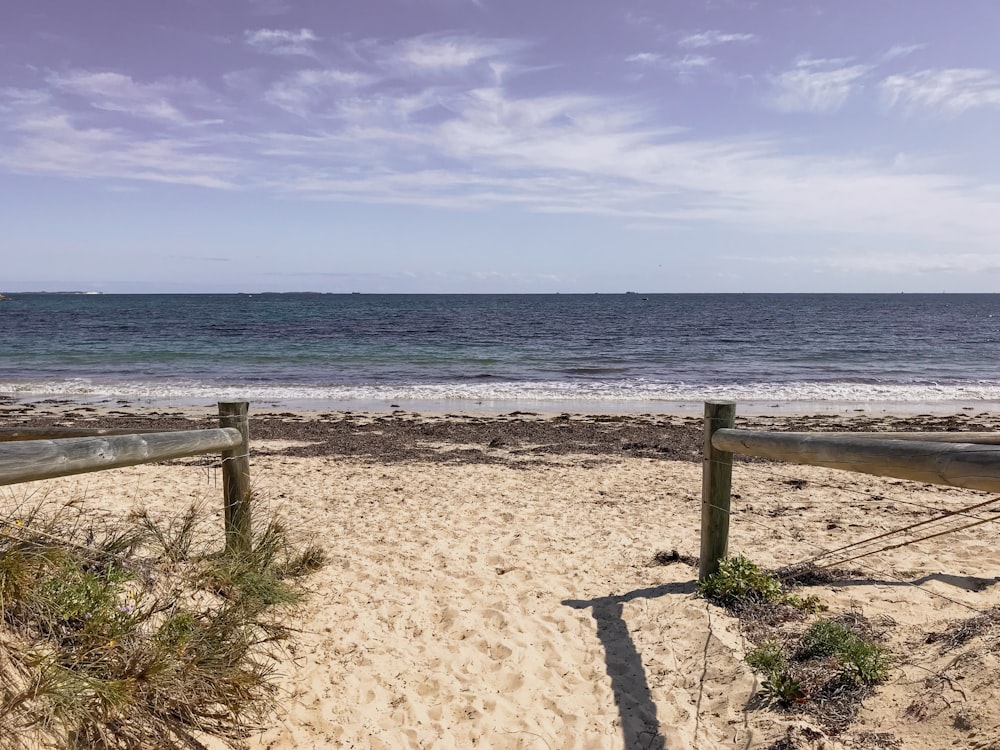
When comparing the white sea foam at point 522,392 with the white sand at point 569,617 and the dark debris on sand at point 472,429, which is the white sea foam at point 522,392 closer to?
the dark debris on sand at point 472,429

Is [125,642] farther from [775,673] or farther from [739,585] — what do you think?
[739,585]

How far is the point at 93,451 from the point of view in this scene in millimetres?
3059

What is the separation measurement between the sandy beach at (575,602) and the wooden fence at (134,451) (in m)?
0.84

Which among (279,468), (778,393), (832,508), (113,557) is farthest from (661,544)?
(778,393)

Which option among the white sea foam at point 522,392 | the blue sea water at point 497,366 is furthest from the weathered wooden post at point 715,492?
the white sea foam at point 522,392

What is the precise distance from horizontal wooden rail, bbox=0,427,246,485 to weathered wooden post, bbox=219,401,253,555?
24 centimetres

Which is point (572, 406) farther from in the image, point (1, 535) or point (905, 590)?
point (1, 535)

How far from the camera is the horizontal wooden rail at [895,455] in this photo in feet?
7.77

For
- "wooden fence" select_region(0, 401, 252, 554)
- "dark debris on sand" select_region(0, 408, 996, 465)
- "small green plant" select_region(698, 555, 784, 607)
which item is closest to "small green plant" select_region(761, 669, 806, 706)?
"small green plant" select_region(698, 555, 784, 607)

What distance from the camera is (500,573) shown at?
18.5 feet

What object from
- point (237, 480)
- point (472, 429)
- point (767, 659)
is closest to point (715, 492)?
point (767, 659)

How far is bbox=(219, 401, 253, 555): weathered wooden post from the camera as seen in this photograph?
15.7 feet

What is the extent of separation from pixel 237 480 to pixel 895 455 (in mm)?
4087

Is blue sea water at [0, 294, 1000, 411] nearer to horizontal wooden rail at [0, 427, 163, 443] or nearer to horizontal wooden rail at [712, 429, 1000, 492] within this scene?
horizontal wooden rail at [0, 427, 163, 443]
